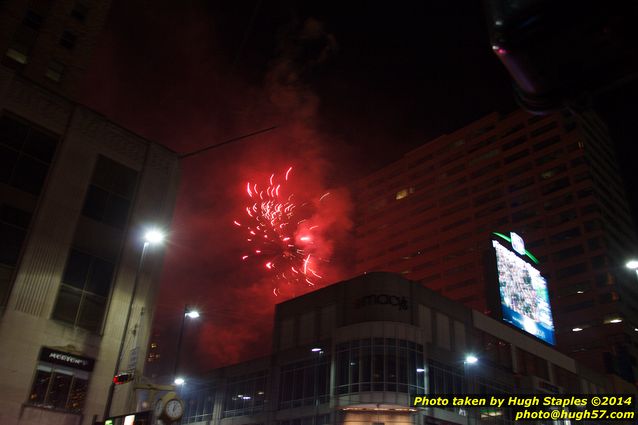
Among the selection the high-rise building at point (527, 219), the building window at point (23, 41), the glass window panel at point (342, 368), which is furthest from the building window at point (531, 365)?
the building window at point (23, 41)

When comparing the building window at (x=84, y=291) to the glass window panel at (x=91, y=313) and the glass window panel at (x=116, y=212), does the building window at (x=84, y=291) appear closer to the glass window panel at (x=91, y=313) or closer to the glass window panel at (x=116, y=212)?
the glass window panel at (x=91, y=313)

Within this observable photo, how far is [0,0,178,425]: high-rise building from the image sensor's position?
25.2 metres

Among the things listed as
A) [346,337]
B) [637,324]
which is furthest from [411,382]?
[637,324]

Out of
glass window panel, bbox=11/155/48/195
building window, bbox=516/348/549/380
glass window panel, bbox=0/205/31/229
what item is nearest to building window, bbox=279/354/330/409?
building window, bbox=516/348/549/380

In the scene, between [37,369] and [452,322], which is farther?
[452,322]

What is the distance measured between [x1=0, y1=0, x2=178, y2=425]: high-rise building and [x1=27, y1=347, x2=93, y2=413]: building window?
49mm

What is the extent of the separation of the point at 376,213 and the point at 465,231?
35.6m

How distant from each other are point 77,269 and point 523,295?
50018mm

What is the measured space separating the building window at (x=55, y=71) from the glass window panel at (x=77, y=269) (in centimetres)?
1962

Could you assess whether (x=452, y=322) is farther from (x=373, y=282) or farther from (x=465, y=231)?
(x=465, y=231)

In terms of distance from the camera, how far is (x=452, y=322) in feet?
174

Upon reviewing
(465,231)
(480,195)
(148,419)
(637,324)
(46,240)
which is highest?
(480,195)

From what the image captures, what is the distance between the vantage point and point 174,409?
60.1 ft

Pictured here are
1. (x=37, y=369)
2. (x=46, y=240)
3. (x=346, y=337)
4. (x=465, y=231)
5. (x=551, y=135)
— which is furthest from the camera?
(x=465, y=231)
